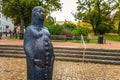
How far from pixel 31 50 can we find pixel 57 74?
5348mm

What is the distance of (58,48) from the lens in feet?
51.6

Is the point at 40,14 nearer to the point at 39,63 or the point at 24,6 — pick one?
the point at 39,63

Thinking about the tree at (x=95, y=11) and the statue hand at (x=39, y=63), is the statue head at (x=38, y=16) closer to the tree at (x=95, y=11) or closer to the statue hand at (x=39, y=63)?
the statue hand at (x=39, y=63)

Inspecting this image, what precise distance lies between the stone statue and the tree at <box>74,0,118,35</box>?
39479 millimetres

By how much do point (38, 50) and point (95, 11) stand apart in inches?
1569

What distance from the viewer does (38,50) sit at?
4602 mm

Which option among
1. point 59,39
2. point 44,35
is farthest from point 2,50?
point 44,35

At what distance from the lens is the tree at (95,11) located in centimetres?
4338

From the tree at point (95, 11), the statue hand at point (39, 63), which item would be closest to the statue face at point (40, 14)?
the statue hand at point (39, 63)

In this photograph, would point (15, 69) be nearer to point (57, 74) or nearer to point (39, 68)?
point (57, 74)

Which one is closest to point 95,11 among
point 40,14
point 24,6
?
point 24,6

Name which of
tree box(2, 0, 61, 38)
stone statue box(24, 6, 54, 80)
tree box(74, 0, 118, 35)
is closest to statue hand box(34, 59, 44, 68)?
stone statue box(24, 6, 54, 80)

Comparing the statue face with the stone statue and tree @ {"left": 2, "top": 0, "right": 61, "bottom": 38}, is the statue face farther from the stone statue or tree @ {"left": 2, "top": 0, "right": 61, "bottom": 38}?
tree @ {"left": 2, "top": 0, "right": 61, "bottom": 38}

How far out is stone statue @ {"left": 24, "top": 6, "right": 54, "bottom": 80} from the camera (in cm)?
456
